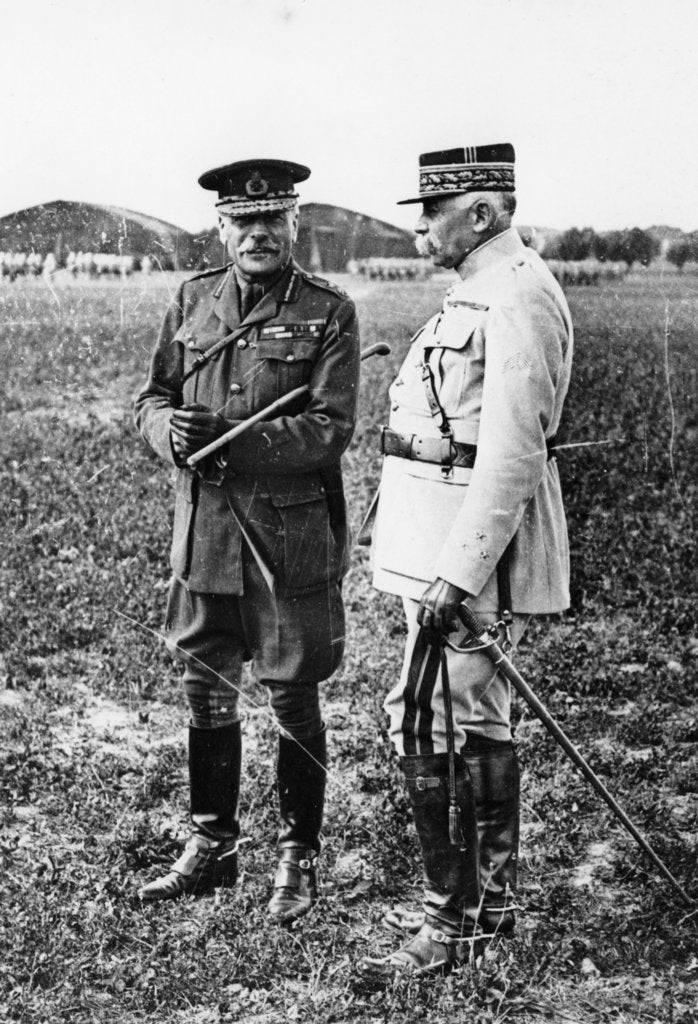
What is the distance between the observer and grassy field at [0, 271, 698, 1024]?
10.6 ft

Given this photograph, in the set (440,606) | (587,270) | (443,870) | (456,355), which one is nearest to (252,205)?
(456,355)

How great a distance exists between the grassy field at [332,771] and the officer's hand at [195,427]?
1.52 m

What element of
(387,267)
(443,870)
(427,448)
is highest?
(387,267)

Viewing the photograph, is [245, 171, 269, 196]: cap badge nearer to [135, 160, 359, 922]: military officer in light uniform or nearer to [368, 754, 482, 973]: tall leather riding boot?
[135, 160, 359, 922]: military officer in light uniform

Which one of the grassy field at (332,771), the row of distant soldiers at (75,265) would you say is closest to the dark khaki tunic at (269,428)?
the grassy field at (332,771)

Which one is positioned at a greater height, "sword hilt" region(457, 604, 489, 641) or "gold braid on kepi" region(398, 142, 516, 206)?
"gold braid on kepi" region(398, 142, 516, 206)

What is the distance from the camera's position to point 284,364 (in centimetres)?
369

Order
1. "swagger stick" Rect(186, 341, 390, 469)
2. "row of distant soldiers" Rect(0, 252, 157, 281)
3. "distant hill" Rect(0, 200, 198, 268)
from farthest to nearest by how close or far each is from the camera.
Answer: "row of distant soldiers" Rect(0, 252, 157, 281), "distant hill" Rect(0, 200, 198, 268), "swagger stick" Rect(186, 341, 390, 469)

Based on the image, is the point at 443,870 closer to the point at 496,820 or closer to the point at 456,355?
the point at 496,820

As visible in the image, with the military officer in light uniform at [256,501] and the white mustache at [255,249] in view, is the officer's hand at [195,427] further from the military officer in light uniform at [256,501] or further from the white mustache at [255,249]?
the white mustache at [255,249]

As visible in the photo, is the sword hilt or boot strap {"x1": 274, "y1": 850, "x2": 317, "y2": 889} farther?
boot strap {"x1": 274, "y1": 850, "x2": 317, "y2": 889}

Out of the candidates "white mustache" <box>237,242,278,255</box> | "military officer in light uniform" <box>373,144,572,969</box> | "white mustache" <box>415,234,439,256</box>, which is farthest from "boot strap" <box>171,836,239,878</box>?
"white mustache" <box>415,234,439,256</box>

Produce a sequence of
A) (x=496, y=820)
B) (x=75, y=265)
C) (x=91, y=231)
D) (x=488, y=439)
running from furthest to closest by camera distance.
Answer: (x=75, y=265) → (x=91, y=231) → (x=496, y=820) → (x=488, y=439)

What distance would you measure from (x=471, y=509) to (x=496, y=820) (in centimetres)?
105
